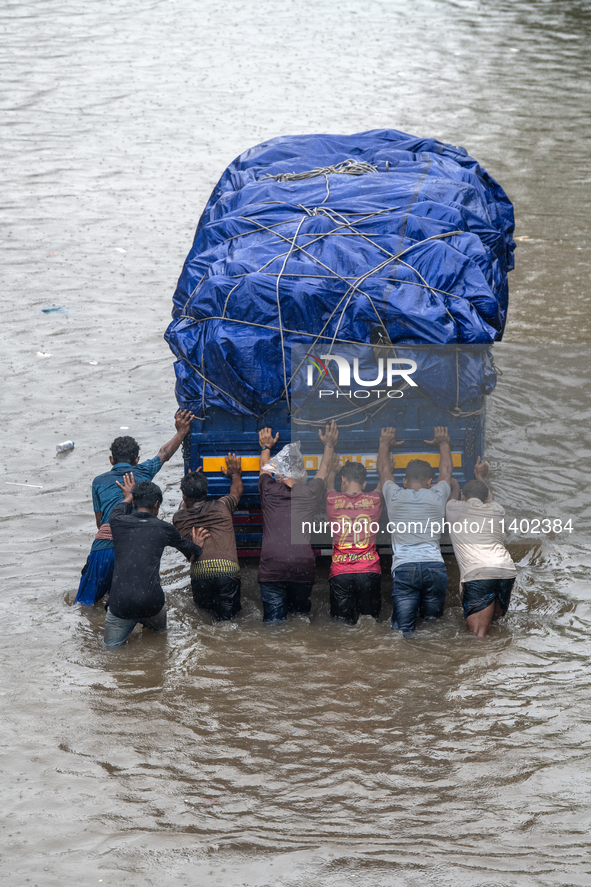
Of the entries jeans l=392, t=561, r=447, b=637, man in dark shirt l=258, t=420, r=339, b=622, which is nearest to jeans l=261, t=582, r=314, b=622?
man in dark shirt l=258, t=420, r=339, b=622

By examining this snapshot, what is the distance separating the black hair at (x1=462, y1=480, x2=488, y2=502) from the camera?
6.27 metres

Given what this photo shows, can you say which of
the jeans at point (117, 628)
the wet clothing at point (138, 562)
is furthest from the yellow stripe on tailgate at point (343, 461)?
the jeans at point (117, 628)

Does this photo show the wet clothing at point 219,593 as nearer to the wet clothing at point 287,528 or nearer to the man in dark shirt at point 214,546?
the man in dark shirt at point 214,546

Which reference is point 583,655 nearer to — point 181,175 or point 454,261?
point 454,261

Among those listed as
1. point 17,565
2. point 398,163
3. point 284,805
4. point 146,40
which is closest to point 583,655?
point 284,805

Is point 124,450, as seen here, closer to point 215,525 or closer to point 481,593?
point 215,525

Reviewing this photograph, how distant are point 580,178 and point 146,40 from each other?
1142 centimetres

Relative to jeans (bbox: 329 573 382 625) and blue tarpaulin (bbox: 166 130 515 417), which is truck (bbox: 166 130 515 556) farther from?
jeans (bbox: 329 573 382 625)

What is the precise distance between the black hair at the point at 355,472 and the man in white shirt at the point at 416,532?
0.70 feet

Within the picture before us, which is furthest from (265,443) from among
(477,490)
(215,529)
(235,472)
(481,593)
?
(481,593)

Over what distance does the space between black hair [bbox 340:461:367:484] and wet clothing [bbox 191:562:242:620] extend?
3.35 feet

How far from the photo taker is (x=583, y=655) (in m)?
5.87

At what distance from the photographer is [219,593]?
6336mm

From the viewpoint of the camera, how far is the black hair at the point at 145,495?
6.07 m
